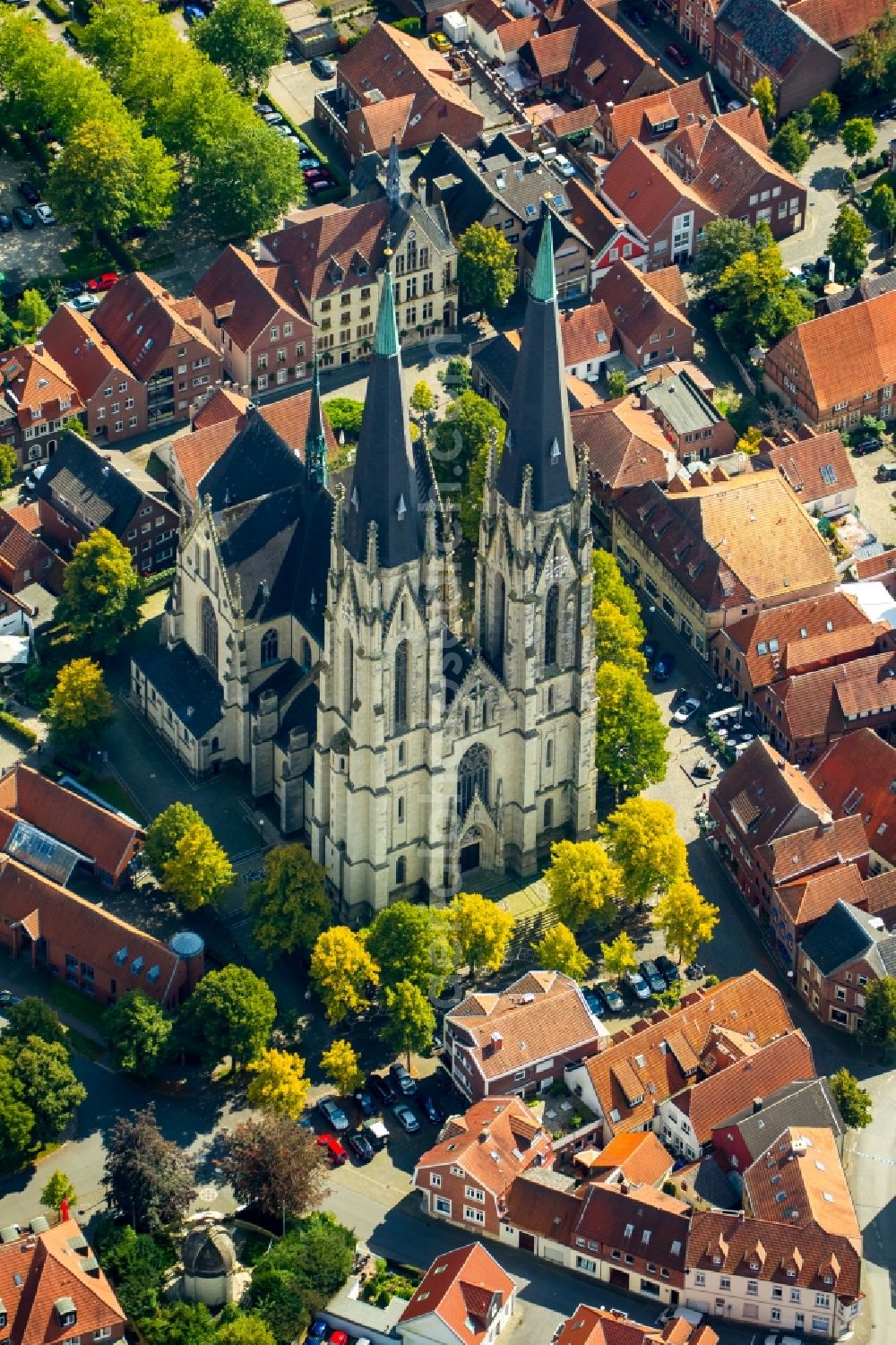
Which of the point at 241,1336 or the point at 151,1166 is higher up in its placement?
the point at 151,1166

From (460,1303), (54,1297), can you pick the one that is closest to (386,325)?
(460,1303)

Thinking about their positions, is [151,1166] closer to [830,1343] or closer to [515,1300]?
[515,1300]

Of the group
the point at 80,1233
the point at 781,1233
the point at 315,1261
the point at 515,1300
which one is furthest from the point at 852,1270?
the point at 80,1233

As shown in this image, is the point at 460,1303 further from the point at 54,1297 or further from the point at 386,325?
the point at 386,325

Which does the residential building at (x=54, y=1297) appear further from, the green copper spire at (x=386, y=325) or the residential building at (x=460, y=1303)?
the green copper spire at (x=386, y=325)

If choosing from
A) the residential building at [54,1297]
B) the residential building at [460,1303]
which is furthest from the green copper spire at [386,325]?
the residential building at [54,1297]

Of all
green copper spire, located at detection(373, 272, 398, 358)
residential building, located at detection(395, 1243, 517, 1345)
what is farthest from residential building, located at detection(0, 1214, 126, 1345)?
green copper spire, located at detection(373, 272, 398, 358)
